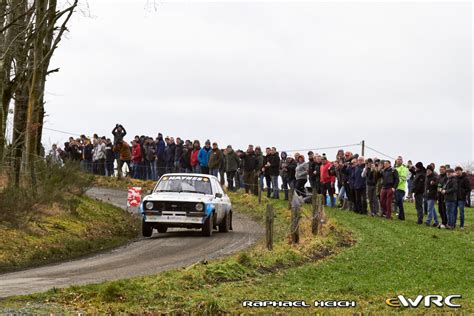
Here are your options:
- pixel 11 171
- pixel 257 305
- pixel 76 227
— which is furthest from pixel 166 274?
pixel 76 227

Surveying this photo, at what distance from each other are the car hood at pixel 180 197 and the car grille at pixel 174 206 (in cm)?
11

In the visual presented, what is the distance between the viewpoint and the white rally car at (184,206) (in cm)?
2706

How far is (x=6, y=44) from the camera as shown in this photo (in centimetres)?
2609

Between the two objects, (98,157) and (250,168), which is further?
(98,157)

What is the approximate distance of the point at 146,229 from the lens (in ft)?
91.0

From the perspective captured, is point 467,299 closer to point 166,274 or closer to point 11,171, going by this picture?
point 166,274

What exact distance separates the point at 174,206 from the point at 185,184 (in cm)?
174

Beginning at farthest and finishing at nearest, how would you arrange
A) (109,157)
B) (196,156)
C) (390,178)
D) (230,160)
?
(109,157)
(196,156)
(230,160)
(390,178)

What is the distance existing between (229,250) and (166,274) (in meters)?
5.99

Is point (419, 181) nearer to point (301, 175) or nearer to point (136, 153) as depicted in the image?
point (301, 175)

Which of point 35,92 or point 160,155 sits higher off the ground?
point 35,92

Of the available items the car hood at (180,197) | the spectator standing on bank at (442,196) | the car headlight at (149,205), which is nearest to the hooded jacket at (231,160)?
the spectator standing on bank at (442,196)

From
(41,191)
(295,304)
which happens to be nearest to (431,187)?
(41,191)

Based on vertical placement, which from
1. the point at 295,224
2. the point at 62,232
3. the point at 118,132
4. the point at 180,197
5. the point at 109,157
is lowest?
the point at 62,232
